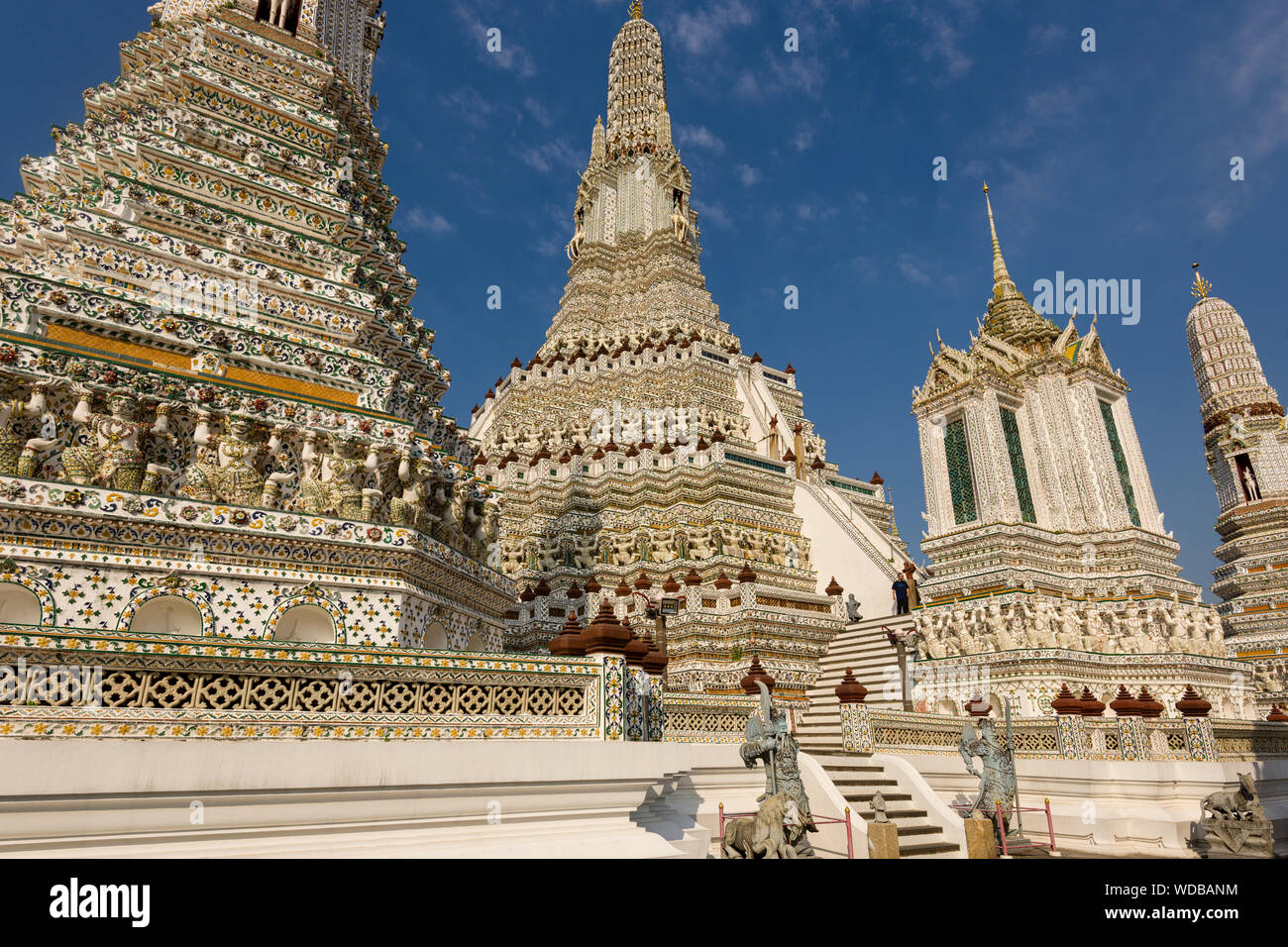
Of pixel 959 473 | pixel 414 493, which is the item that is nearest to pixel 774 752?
pixel 414 493

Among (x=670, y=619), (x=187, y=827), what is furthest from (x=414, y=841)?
(x=670, y=619)

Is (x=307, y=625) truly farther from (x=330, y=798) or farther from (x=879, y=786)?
(x=879, y=786)

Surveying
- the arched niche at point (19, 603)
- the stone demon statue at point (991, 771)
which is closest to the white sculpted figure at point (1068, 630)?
the stone demon statue at point (991, 771)

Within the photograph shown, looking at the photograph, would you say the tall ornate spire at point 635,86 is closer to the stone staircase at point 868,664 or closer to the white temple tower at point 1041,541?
the white temple tower at point 1041,541

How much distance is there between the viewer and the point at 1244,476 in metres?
35.8

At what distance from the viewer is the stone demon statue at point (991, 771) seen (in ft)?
35.3

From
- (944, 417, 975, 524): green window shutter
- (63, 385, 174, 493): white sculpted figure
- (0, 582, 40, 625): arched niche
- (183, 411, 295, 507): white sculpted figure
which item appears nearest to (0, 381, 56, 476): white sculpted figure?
(63, 385, 174, 493): white sculpted figure

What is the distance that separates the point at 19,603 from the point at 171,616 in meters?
1.36

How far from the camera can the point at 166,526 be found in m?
8.13

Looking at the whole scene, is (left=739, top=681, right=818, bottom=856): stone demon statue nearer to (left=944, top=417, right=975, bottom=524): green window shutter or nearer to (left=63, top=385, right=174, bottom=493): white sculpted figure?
(left=63, top=385, right=174, bottom=493): white sculpted figure

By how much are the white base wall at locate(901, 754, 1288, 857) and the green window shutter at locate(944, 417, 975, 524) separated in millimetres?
10373

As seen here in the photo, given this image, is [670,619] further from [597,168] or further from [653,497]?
[597,168]

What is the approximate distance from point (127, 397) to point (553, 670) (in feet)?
20.1

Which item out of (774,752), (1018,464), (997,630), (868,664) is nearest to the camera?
(774,752)
